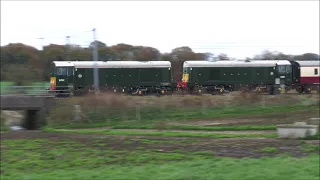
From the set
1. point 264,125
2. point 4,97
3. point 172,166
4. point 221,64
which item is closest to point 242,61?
point 221,64

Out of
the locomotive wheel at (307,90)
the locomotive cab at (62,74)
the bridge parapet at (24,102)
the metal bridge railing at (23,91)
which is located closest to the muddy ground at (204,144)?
the bridge parapet at (24,102)

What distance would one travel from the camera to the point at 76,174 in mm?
9938

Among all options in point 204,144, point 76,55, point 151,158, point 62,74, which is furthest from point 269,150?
point 76,55

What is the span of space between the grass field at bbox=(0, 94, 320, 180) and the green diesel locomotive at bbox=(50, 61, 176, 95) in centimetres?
1017

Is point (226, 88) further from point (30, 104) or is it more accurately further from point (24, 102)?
point (24, 102)

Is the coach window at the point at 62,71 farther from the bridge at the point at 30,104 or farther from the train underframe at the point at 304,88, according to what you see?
the train underframe at the point at 304,88

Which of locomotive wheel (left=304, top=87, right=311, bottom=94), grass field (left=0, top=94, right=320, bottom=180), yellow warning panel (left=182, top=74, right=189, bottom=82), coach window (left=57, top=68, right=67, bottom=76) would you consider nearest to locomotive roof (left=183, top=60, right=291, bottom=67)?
yellow warning panel (left=182, top=74, right=189, bottom=82)

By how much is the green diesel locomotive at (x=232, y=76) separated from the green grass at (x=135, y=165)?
26.1m

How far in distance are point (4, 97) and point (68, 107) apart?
6.27 meters

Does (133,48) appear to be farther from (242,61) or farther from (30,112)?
(30,112)

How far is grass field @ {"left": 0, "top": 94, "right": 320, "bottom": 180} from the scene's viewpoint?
32.7 ft

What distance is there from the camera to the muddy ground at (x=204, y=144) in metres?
13.7

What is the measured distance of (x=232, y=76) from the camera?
41344 millimetres

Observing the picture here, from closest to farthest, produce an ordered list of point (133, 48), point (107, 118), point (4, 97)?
point (107, 118), point (4, 97), point (133, 48)
